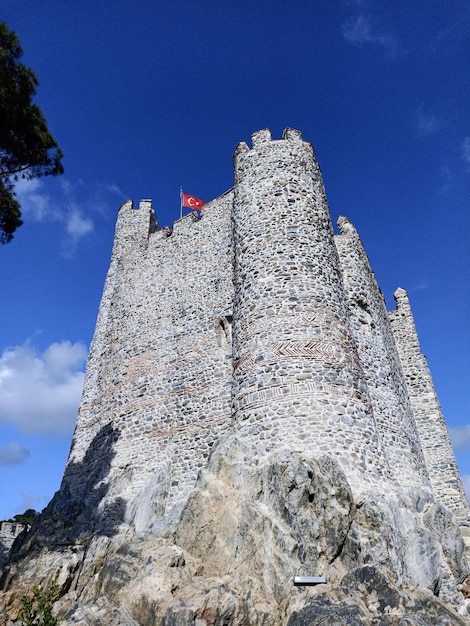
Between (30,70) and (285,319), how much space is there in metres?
9.85

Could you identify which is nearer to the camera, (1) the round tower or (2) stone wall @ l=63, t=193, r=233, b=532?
(1) the round tower

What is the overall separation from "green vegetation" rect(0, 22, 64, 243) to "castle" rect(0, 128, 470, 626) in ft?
20.5

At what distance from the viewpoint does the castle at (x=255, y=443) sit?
27.3 feet

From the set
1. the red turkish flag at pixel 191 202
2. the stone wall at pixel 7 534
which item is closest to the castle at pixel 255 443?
the red turkish flag at pixel 191 202

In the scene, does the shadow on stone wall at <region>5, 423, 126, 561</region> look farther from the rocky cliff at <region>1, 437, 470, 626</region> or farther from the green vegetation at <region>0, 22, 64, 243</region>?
the green vegetation at <region>0, 22, 64, 243</region>

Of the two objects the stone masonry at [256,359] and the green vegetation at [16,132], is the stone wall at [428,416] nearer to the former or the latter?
the stone masonry at [256,359]

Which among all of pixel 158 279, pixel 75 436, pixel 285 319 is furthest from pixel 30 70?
pixel 75 436

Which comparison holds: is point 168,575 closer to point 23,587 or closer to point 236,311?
point 23,587

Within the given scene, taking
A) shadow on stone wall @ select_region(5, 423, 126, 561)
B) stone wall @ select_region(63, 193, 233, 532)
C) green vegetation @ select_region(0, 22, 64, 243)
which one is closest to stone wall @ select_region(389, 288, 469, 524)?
stone wall @ select_region(63, 193, 233, 532)

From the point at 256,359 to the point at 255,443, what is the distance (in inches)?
88.6

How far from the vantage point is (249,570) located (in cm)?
844

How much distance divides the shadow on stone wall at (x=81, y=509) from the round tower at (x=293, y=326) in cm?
473

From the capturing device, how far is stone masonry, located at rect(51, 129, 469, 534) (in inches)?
438

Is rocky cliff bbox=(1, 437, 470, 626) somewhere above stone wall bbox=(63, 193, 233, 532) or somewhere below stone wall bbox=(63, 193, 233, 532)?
below
